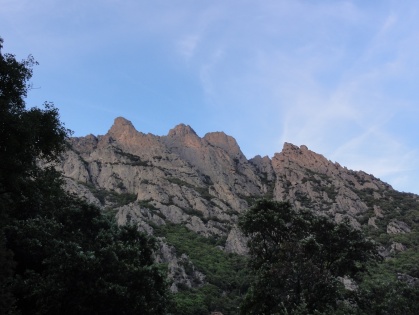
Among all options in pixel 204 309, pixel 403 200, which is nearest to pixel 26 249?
pixel 204 309

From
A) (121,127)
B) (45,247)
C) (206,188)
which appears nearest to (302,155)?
(206,188)

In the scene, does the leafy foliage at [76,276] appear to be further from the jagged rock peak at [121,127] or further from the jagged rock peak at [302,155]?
the jagged rock peak at [121,127]

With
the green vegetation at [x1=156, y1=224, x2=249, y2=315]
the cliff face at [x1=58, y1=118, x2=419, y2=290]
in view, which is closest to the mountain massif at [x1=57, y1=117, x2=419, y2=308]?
the cliff face at [x1=58, y1=118, x2=419, y2=290]

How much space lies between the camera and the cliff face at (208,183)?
4745 inches

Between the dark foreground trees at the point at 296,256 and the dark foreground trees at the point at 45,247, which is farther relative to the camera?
the dark foreground trees at the point at 296,256

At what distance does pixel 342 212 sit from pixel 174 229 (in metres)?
53.6

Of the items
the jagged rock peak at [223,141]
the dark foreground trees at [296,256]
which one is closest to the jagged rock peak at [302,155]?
the jagged rock peak at [223,141]

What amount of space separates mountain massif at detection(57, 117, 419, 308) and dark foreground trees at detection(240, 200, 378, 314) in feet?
172

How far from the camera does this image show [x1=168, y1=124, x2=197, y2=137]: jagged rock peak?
186 meters

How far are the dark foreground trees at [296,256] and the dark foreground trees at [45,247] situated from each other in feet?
25.9

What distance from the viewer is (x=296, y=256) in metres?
27.9

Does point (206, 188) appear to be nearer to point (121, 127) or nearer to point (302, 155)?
point (302, 155)

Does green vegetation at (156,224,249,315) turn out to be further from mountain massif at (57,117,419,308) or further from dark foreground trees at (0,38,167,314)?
dark foreground trees at (0,38,167,314)

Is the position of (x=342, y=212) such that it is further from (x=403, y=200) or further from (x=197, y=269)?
(x=197, y=269)
